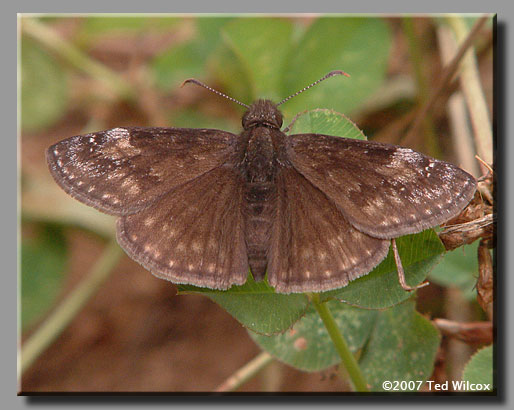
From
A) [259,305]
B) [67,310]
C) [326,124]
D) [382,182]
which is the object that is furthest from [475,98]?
[67,310]

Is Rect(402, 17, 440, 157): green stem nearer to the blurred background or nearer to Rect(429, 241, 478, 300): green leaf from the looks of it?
the blurred background

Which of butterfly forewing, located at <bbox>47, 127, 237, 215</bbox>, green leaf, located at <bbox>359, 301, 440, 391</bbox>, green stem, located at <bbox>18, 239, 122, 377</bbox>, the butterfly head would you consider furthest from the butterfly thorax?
green stem, located at <bbox>18, 239, 122, 377</bbox>

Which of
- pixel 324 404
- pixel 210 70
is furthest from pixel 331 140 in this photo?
pixel 210 70

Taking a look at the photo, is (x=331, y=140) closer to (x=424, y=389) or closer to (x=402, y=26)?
(x=424, y=389)

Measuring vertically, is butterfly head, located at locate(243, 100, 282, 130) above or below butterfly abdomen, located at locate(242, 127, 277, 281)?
above

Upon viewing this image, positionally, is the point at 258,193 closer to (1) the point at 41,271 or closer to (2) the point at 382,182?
(2) the point at 382,182

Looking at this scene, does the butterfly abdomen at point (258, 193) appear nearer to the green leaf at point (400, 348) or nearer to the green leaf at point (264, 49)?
the green leaf at point (400, 348)
